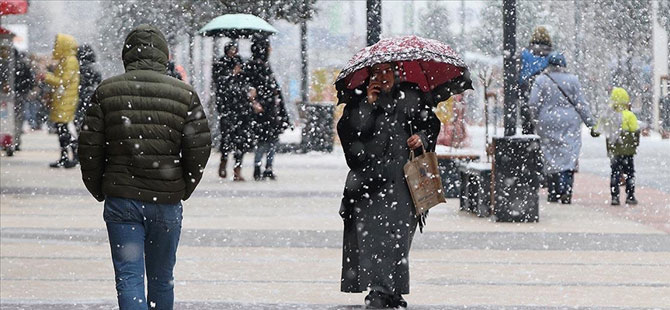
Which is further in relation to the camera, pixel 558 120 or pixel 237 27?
pixel 237 27

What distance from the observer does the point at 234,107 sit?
17906 mm

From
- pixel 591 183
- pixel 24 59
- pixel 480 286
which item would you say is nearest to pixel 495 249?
pixel 480 286

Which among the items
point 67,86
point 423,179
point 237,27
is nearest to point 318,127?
point 237,27

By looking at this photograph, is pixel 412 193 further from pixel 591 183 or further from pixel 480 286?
pixel 591 183

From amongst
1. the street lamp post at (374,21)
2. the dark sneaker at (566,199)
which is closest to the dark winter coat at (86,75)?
the dark sneaker at (566,199)

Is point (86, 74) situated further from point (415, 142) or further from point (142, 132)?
point (142, 132)

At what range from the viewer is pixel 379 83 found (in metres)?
7.76

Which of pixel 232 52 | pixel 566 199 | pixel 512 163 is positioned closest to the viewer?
pixel 512 163

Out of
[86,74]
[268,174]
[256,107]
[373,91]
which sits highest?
[373,91]

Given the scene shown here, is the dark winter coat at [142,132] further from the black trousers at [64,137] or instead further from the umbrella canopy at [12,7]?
the black trousers at [64,137]

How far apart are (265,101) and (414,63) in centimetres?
1005

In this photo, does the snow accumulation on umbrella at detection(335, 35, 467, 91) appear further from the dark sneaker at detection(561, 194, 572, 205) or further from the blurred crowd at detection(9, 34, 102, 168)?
the blurred crowd at detection(9, 34, 102, 168)

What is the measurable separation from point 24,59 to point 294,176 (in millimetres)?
7908

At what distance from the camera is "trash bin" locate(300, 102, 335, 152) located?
25094 millimetres
